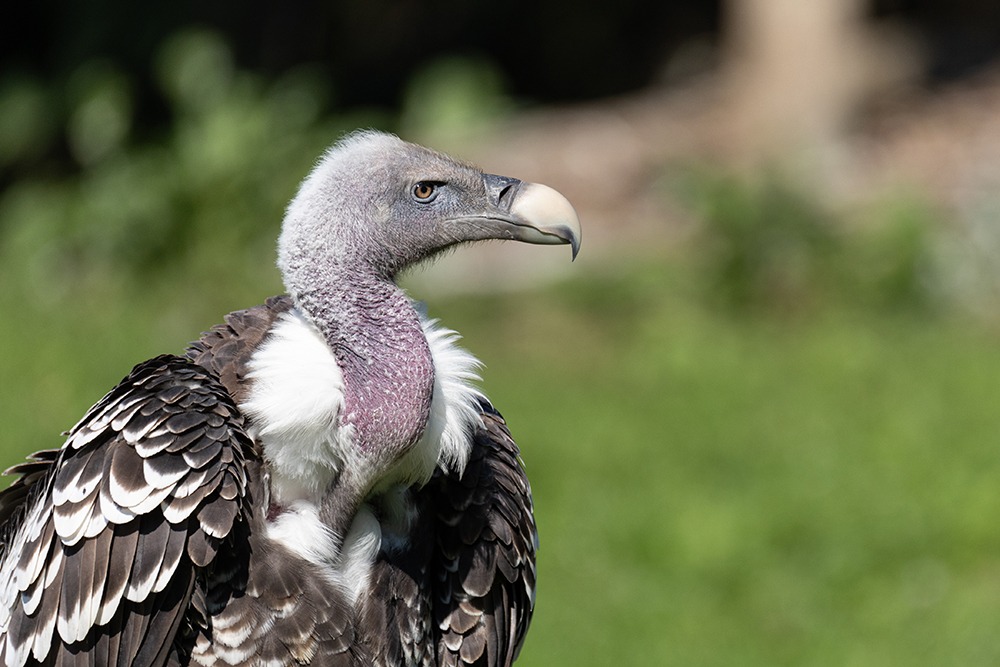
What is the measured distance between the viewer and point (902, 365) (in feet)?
28.2

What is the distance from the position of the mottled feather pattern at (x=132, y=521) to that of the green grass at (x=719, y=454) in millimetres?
2706

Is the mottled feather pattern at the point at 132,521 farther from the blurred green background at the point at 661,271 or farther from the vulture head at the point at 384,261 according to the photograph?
the blurred green background at the point at 661,271

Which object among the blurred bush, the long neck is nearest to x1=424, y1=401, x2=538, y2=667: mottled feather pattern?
the long neck

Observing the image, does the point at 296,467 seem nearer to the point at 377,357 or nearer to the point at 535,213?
the point at 377,357

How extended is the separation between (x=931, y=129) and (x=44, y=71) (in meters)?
7.12

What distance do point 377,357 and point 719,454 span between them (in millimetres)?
4166

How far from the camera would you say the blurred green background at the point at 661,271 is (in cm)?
654

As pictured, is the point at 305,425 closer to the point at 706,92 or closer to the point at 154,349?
the point at 154,349

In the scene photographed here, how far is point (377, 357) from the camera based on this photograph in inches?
139

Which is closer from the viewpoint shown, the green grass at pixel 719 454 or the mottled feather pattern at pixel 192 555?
the mottled feather pattern at pixel 192 555

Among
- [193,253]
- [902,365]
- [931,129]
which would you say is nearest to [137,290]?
[193,253]

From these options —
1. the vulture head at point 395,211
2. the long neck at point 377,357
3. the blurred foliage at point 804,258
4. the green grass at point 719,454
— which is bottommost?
the green grass at point 719,454

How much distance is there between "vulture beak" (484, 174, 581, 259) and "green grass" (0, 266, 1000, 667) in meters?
2.64

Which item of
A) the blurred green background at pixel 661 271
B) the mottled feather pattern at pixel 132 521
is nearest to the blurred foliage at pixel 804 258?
the blurred green background at pixel 661 271
